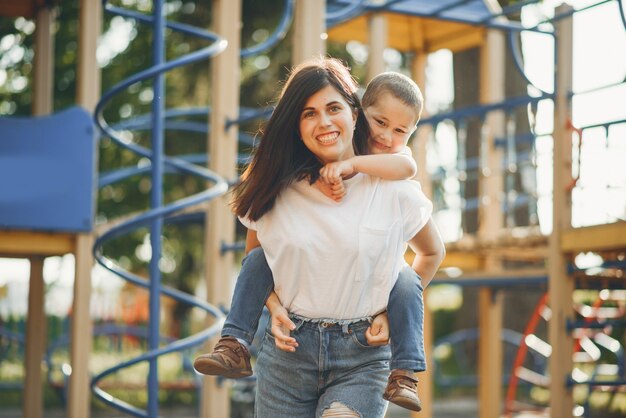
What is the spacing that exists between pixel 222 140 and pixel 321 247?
10.7ft

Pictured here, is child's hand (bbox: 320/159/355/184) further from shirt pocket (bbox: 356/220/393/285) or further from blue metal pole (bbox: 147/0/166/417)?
blue metal pole (bbox: 147/0/166/417)

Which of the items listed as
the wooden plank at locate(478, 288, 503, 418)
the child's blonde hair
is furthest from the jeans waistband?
the wooden plank at locate(478, 288, 503, 418)

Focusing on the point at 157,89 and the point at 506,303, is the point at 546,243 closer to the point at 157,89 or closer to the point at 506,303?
the point at 157,89

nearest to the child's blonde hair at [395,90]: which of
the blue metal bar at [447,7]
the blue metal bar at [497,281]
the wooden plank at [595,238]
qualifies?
the wooden plank at [595,238]

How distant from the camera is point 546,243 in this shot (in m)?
6.27

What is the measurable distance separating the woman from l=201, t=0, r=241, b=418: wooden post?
2895 millimetres

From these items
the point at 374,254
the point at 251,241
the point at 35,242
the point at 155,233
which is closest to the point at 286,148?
the point at 251,241

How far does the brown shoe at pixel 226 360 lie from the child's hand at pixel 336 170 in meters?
0.49

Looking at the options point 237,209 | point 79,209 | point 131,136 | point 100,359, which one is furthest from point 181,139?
point 237,209

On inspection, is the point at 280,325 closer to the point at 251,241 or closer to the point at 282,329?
the point at 282,329

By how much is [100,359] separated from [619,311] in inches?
294

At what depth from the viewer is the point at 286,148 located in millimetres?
2637

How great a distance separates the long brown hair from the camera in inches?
102

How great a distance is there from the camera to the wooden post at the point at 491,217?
7301mm
